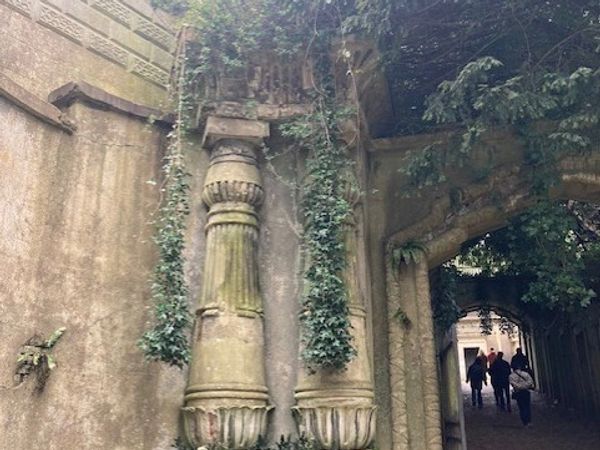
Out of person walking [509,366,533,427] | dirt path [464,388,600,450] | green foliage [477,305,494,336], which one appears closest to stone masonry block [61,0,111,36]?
green foliage [477,305,494,336]

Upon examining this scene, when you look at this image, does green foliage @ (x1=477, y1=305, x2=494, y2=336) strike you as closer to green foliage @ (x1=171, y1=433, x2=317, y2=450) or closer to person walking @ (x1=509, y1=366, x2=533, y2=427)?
person walking @ (x1=509, y1=366, x2=533, y2=427)

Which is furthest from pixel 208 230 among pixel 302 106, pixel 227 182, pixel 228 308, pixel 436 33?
pixel 436 33

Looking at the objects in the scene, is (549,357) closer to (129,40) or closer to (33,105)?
(129,40)

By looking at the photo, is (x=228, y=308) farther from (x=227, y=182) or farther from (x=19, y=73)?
(x=19, y=73)

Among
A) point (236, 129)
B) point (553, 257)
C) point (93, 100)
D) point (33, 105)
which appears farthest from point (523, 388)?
point (33, 105)

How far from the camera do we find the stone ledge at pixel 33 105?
15.9ft

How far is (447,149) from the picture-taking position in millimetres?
6402

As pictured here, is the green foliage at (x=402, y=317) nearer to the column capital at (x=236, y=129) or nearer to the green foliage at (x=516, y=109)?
the green foliage at (x=516, y=109)

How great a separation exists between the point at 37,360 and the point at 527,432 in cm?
1090

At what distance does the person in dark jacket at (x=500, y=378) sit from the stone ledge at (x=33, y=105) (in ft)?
37.7

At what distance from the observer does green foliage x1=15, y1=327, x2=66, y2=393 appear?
4543mm

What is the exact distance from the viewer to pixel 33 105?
5074 mm

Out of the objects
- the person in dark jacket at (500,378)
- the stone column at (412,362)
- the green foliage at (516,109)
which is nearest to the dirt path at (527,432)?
the person in dark jacket at (500,378)

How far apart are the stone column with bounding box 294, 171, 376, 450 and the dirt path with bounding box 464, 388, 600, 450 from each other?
7.30 meters
